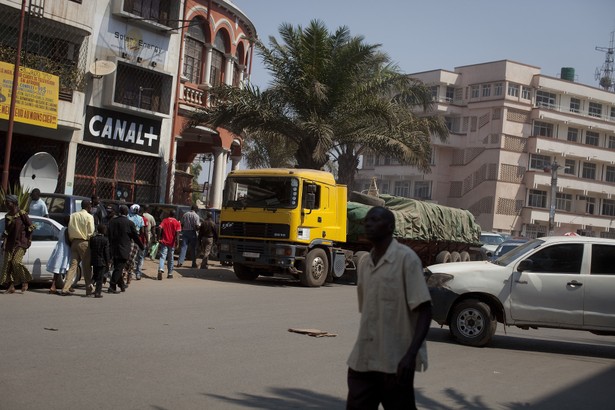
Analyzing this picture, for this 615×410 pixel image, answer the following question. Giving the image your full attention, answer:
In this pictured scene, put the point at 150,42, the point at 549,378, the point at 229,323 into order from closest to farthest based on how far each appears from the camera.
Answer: the point at 549,378 → the point at 229,323 → the point at 150,42

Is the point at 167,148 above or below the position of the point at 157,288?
above

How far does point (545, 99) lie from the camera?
6575 centimetres

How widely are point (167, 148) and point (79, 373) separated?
21599 millimetres

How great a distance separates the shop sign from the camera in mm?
25375

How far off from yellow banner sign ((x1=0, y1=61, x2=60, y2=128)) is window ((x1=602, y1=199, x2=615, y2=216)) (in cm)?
5894

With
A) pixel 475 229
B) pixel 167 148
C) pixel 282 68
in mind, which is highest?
pixel 282 68

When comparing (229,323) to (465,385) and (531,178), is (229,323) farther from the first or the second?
(531,178)

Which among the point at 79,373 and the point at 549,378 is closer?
the point at 79,373

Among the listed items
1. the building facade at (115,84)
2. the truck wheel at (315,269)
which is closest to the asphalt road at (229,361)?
the truck wheel at (315,269)

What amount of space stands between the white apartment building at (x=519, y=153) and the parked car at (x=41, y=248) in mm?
51937

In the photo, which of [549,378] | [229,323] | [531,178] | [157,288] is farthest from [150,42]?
[531,178]

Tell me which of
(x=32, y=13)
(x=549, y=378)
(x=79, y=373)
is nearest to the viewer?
(x=79, y=373)

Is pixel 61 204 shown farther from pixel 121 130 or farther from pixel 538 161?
pixel 538 161

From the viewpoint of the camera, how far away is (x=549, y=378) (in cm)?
916
